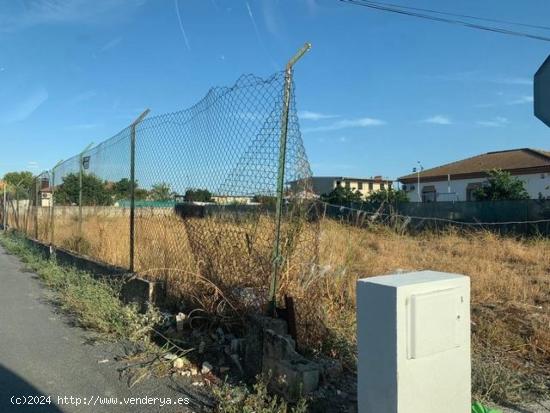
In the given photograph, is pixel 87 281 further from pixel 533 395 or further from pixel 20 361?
pixel 533 395

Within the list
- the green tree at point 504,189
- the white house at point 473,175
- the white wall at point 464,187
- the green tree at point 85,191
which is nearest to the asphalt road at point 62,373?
the green tree at point 85,191

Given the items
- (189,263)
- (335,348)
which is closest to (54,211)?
(189,263)

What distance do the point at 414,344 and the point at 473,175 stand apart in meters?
56.6

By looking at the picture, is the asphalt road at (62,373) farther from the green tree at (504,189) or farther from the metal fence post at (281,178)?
the green tree at (504,189)

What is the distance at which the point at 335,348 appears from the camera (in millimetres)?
4973

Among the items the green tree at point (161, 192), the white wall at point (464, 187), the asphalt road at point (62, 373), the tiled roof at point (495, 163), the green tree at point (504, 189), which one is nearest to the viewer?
the asphalt road at point (62, 373)

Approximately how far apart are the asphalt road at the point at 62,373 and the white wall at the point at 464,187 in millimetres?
44035

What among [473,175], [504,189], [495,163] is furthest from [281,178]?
[495,163]

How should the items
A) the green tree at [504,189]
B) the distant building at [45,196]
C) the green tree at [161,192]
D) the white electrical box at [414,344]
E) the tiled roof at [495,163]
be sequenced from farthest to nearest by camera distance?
the tiled roof at [495,163]
the green tree at [504,189]
the distant building at [45,196]
the green tree at [161,192]
the white electrical box at [414,344]

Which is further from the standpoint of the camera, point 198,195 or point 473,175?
point 473,175

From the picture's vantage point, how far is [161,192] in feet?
25.0

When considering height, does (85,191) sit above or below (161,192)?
above

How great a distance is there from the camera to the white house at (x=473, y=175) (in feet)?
164

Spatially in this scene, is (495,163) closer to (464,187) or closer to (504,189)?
(464,187)
